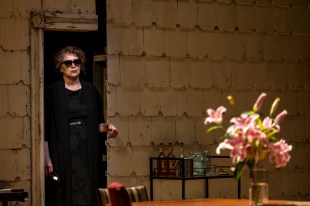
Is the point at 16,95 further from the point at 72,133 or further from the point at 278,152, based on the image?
the point at 278,152

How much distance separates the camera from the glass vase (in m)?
3.83

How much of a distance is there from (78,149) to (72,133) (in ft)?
0.49

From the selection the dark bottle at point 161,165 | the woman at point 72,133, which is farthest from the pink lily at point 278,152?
the woman at point 72,133

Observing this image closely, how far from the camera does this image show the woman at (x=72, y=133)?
654 centimetres

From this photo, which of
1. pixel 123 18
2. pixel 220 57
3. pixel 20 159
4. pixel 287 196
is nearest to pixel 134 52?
pixel 123 18

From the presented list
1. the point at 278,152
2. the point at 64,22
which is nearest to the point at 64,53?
the point at 64,22

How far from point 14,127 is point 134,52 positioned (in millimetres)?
1261

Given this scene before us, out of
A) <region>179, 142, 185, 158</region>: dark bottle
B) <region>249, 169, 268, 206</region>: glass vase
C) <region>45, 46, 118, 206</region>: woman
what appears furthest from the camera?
<region>179, 142, 185, 158</region>: dark bottle

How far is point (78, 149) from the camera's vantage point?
21.8 feet

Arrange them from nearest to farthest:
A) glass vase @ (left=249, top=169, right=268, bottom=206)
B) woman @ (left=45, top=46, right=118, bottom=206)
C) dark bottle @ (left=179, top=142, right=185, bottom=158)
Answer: glass vase @ (left=249, top=169, right=268, bottom=206) → woman @ (left=45, top=46, right=118, bottom=206) → dark bottle @ (left=179, top=142, right=185, bottom=158)

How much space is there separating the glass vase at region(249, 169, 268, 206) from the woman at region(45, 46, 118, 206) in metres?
2.89

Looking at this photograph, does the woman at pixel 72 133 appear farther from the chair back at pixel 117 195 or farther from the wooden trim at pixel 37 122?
the chair back at pixel 117 195

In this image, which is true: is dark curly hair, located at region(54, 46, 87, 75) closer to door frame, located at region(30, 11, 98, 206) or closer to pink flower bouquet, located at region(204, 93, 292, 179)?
door frame, located at region(30, 11, 98, 206)

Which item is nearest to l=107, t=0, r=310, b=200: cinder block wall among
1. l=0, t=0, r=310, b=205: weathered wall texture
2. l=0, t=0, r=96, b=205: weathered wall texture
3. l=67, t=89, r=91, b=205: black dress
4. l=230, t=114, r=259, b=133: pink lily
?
l=0, t=0, r=310, b=205: weathered wall texture
